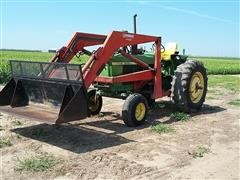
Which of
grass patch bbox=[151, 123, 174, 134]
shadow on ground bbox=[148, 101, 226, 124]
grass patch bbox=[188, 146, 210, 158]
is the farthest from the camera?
shadow on ground bbox=[148, 101, 226, 124]

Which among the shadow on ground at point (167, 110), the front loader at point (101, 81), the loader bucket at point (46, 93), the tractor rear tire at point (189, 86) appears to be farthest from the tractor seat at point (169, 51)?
the loader bucket at point (46, 93)

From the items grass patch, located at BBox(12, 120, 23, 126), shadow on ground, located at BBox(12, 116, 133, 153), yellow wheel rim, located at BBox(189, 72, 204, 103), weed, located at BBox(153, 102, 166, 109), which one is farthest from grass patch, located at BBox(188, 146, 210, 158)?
weed, located at BBox(153, 102, 166, 109)

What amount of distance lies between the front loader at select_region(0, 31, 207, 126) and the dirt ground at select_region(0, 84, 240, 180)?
0.43m

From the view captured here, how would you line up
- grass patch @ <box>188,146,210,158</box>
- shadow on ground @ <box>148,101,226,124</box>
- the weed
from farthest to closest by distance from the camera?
1. the weed
2. shadow on ground @ <box>148,101,226,124</box>
3. grass patch @ <box>188,146,210,158</box>

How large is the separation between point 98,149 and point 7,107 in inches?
90.2

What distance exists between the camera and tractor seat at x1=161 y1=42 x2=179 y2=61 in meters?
9.95

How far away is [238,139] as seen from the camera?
716 centimetres

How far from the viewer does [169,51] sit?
32.9 feet

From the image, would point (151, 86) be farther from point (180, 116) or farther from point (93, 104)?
point (93, 104)

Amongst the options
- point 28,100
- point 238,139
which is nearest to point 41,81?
point 28,100

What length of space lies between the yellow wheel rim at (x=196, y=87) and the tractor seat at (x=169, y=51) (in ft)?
2.75

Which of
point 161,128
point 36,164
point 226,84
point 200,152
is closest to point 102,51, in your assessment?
point 161,128

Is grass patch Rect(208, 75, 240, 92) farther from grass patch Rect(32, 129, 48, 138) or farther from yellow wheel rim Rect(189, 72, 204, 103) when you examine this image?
grass patch Rect(32, 129, 48, 138)

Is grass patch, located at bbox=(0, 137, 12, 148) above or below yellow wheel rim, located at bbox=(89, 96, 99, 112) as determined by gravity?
below
